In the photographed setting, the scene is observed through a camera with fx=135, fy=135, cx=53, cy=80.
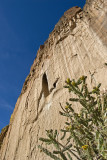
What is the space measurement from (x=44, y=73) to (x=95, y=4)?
3.23 metres

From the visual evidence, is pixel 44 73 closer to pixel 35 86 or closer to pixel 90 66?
pixel 35 86

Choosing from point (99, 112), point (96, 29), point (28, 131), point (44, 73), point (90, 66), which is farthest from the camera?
point (44, 73)

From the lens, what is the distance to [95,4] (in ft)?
14.1

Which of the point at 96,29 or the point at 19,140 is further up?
the point at 96,29

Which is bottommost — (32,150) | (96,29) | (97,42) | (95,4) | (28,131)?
(32,150)

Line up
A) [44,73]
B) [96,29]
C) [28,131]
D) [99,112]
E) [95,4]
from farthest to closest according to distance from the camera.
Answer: [44,73] < [28,131] < [95,4] < [96,29] < [99,112]

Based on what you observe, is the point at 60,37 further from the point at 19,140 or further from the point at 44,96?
the point at 19,140

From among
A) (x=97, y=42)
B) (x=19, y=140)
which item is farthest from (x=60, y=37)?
(x=19, y=140)

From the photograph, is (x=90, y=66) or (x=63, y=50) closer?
(x=90, y=66)

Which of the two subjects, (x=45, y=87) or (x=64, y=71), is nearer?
(x=64, y=71)

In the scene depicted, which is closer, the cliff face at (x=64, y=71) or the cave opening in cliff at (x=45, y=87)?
the cliff face at (x=64, y=71)

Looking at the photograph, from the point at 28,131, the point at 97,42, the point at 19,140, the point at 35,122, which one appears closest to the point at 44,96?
the point at 35,122

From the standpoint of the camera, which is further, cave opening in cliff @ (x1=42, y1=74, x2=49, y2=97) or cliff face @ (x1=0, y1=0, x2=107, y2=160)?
cave opening in cliff @ (x1=42, y1=74, x2=49, y2=97)

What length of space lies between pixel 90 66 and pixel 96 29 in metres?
1.17
